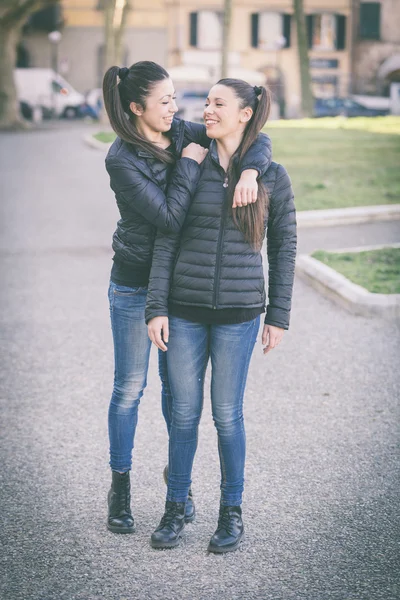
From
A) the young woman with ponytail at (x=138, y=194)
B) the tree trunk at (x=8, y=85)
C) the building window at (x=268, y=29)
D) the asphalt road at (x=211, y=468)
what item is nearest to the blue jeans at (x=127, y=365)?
the young woman with ponytail at (x=138, y=194)

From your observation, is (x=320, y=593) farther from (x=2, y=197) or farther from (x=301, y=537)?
(x=2, y=197)

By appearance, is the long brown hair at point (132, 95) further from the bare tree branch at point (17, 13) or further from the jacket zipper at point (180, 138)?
the bare tree branch at point (17, 13)

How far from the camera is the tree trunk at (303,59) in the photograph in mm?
36375

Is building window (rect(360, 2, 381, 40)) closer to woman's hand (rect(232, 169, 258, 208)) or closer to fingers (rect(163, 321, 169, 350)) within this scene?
woman's hand (rect(232, 169, 258, 208))

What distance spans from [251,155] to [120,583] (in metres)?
1.82

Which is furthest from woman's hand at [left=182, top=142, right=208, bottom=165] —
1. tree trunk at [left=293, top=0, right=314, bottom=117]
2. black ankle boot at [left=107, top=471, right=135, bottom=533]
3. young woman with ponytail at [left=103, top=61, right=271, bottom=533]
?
tree trunk at [left=293, top=0, right=314, bottom=117]

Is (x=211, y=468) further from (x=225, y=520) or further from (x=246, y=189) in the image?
(x=246, y=189)

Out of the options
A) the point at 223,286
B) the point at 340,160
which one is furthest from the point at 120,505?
the point at 340,160

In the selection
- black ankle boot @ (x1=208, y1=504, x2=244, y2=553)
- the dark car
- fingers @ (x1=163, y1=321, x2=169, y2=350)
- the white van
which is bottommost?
the dark car

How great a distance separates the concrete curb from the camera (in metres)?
12.6

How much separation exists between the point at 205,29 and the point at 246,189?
179ft

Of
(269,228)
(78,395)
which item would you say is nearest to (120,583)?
(269,228)

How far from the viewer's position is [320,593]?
3520 mm

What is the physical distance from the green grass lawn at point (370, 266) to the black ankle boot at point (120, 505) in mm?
4574
